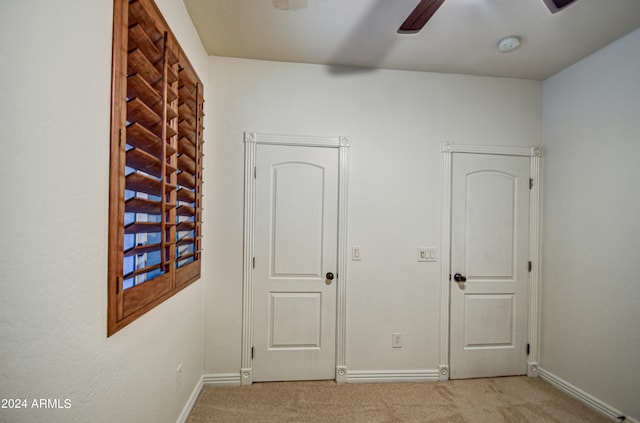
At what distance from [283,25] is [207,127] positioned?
974 millimetres

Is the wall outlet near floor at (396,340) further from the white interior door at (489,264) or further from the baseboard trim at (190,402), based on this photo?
the baseboard trim at (190,402)

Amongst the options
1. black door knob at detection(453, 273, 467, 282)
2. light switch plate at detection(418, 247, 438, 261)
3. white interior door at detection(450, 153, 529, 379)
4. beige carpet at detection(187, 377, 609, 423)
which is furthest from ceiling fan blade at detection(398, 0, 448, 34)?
beige carpet at detection(187, 377, 609, 423)

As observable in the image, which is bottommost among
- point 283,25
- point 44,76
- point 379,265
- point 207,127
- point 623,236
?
point 379,265

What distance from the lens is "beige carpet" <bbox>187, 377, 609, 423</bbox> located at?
2020mm

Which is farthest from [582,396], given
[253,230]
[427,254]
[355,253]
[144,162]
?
[144,162]

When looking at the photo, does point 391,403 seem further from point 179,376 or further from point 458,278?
point 179,376

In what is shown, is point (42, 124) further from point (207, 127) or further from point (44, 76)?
point (207, 127)

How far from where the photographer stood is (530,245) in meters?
2.65

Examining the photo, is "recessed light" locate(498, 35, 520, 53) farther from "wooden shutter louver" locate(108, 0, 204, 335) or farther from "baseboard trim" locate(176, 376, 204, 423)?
A: "baseboard trim" locate(176, 376, 204, 423)

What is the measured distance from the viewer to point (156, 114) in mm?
1311

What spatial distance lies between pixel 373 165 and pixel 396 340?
1547 millimetres

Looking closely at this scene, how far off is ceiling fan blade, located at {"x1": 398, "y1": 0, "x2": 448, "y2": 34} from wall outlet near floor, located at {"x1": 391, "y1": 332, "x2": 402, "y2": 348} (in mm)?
2277

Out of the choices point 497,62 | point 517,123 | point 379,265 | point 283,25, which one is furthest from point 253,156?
point 517,123

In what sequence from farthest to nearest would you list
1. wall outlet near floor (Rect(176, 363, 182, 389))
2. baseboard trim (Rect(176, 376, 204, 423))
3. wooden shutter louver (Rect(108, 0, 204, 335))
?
1. baseboard trim (Rect(176, 376, 204, 423))
2. wall outlet near floor (Rect(176, 363, 182, 389))
3. wooden shutter louver (Rect(108, 0, 204, 335))
